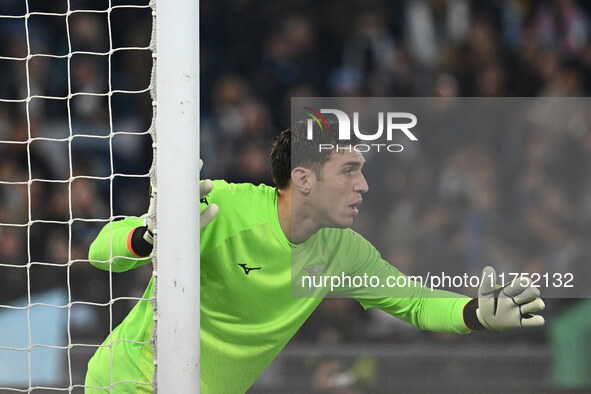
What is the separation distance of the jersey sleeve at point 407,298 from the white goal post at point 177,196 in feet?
2.20

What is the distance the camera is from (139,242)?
1.71m

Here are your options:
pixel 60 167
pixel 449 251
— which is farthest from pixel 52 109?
pixel 449 251

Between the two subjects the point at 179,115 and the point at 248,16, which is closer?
the point at 179,115

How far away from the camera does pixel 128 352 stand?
1963 mm

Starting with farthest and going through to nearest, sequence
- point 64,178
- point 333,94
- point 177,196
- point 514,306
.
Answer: point 333,94, point 64,178, point 514,306, point 177,196

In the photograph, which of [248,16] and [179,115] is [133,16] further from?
[179,115]

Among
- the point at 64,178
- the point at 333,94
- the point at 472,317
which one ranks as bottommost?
the point at 472,317

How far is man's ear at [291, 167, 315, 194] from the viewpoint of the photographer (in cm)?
206

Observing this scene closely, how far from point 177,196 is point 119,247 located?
288mm

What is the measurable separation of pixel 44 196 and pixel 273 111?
1.38 meters

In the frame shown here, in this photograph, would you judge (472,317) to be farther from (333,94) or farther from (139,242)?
(333,94)

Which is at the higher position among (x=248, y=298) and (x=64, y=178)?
(x=64, y=178)

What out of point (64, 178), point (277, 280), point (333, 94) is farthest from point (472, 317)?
point (64, 178)

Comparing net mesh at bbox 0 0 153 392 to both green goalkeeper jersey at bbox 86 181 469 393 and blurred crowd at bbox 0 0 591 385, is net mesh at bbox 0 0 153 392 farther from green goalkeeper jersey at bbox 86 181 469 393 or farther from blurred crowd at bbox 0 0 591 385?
green goalkeeper jersey at bbox 86 181 469 393
